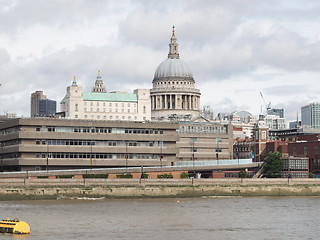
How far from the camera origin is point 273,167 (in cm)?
17825

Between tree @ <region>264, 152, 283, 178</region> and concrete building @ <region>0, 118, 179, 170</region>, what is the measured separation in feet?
76.7

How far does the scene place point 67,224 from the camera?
83.6 meters

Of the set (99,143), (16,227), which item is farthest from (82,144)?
(16,227)

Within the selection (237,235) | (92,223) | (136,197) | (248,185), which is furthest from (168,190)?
(237,235)

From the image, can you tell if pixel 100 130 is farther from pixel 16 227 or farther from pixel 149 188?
pixel 16 227

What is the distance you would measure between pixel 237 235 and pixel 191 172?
108 meters

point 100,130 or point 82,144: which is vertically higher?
point 100,130

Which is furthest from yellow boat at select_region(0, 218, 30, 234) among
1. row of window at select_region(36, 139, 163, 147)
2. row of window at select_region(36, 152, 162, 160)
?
row of window at select_region(36, 152, 162, 160)

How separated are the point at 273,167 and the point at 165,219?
92.6 meters

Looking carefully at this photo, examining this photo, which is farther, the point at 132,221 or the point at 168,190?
the point at 168,190

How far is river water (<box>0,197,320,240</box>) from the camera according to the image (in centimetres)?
7581

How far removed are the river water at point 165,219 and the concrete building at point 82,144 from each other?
41.7 meters

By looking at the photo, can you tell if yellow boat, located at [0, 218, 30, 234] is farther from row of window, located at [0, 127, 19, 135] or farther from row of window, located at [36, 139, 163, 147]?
row of window, located at [0, 127, 19, 135]

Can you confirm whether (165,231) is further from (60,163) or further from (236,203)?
(60,163)
